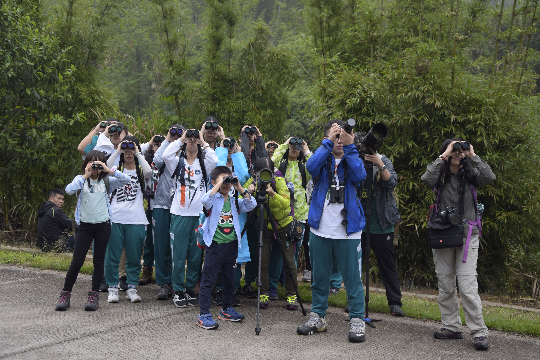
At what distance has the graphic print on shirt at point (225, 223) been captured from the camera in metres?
4.47

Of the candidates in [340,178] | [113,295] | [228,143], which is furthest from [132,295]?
[340,178]

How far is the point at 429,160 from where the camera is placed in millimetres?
6434

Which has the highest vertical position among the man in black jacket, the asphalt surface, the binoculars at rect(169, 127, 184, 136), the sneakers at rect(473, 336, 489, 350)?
the binoculars at rect(169, 127, 184, 136)

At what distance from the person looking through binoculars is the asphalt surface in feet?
0.91

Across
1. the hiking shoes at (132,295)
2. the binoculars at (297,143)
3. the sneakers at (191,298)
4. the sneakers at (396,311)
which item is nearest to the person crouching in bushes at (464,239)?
the sneakers at (396,311)

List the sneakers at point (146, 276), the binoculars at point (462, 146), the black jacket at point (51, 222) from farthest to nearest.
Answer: the black jacket at point (51, 222) < the sneakers at point (146, 276) < the binoculars at point (462, 146)

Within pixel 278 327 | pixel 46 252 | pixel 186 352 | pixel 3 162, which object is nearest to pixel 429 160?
pixel 278 327

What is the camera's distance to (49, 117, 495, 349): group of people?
411 centimetres

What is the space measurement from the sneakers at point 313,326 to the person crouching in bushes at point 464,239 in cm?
98

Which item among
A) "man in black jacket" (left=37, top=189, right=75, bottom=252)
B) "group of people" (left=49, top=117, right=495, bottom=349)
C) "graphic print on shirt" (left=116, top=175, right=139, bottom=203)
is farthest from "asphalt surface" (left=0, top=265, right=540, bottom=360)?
"man in black jacket" (left=37, top=189, right=75, bottom=252)

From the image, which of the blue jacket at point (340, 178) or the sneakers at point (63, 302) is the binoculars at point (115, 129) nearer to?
the sneakers at point (63, 302)

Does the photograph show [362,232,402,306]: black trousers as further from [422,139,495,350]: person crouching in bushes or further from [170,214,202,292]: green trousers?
[170,214,202,292]: green trousers

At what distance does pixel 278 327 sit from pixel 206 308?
0.67 metres

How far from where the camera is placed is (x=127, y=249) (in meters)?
5.16
